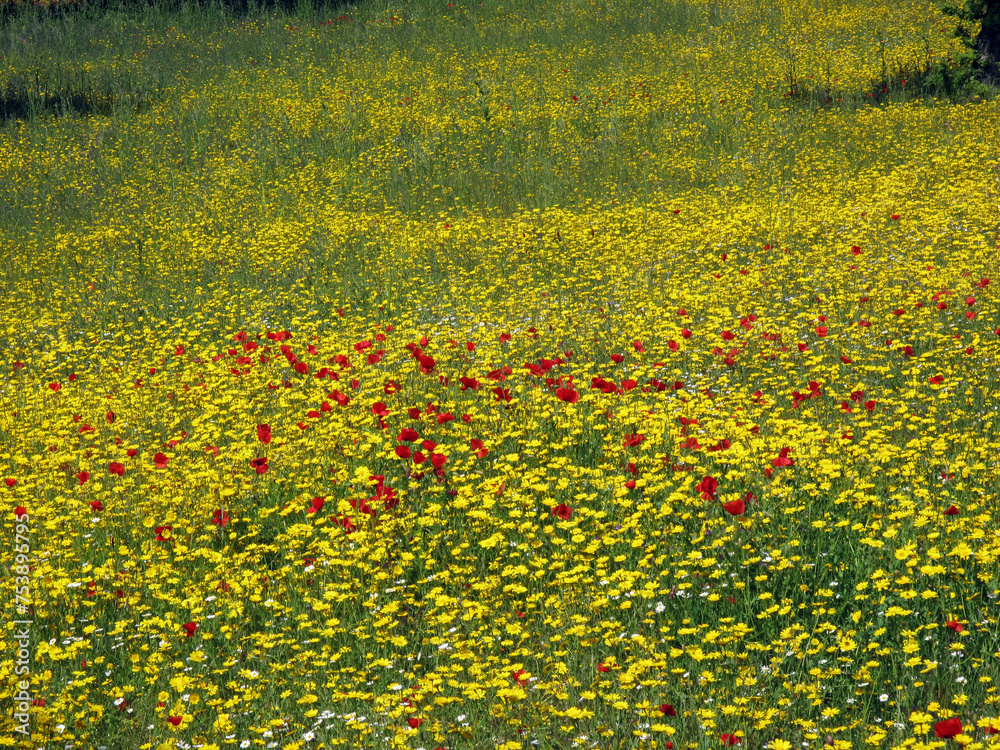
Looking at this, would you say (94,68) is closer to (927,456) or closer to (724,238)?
(724,238)

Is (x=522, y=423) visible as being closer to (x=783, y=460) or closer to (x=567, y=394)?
(x=567, y=394)

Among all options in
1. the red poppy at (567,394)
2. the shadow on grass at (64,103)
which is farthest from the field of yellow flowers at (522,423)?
the shadow on grass at (64,103)

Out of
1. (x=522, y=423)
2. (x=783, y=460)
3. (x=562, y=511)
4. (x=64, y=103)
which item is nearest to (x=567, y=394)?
(x=522, y=423)

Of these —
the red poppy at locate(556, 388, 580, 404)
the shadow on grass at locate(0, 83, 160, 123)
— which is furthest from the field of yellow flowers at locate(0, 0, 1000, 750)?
the shadow on grass at locate(0, 83, 160, 123)

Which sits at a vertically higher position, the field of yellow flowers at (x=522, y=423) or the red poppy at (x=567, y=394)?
the red poppy at (x=567, y=394)

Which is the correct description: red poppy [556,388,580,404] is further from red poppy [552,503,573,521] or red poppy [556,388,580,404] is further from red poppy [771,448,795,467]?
red poppy [771,448,795,467]

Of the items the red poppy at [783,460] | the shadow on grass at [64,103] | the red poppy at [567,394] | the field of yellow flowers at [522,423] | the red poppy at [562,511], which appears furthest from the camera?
the shadow on grass at [64,103]

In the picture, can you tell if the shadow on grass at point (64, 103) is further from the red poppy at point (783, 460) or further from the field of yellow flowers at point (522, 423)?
the red poppy at point (783, 460)

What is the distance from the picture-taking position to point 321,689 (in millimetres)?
3117

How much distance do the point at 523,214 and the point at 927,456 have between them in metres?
6.30

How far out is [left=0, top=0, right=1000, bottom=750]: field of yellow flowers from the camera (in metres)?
2.94

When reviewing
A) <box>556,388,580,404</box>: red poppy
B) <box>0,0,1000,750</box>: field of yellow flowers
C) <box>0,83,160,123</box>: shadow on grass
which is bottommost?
<box>0,0,1000,750</box>: field of yellow flowers

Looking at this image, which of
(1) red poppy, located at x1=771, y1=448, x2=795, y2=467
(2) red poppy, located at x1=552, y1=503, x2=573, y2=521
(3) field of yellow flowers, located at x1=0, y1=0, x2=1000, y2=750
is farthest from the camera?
(2) red poppy, located at x1=552, y1=503, x2=573, y2=521

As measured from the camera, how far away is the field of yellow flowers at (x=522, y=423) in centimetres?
294
